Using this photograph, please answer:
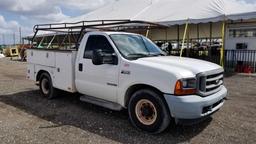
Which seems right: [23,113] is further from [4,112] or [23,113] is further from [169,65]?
[169,65]

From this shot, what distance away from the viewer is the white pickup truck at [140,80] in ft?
15.9

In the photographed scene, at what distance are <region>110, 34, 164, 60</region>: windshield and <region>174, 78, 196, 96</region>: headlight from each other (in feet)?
4.36

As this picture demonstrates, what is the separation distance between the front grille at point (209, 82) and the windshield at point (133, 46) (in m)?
1.46

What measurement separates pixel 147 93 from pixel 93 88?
5.35ft

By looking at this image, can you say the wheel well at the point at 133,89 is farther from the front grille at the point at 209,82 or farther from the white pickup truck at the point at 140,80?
the front grille at the point at 209,82

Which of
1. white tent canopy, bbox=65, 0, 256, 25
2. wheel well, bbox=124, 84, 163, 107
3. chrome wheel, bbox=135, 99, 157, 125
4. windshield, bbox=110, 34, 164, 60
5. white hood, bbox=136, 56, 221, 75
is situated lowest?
chrome wheel, bbox=135, 99, 157, 125

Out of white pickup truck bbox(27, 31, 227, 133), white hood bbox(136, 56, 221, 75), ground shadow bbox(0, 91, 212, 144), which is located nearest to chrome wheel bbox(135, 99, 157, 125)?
white pickup truck bbox(27, 31, 227, 133)

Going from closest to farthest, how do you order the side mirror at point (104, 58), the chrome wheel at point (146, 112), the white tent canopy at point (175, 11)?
the chrome wheel at point (146, 112)
the side mirror at point (104, 58)
the white tent canopy at point (175, 11)

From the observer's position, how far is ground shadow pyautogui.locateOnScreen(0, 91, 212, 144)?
5168 mm


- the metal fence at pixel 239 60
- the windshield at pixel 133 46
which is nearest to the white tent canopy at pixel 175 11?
the metal fence at pixel 239 60

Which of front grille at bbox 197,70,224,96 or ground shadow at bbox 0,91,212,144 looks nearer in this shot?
front grille at bbox 197,70,224,96

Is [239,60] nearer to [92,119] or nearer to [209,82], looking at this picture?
[209,82]

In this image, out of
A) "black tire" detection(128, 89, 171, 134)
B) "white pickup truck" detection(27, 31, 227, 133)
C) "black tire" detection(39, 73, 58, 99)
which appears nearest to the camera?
"white pickup truck" detection(27, 31, 227, 133)

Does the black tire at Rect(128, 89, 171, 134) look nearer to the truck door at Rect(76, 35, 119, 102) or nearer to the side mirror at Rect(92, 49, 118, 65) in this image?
the truck door at Rect(76, 35, 119, 102)
